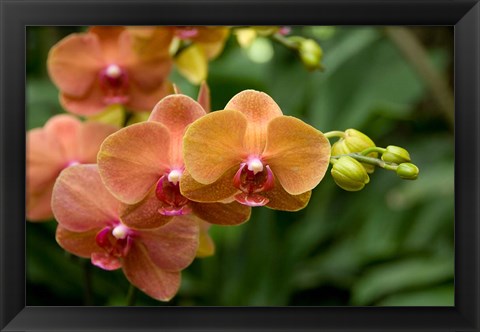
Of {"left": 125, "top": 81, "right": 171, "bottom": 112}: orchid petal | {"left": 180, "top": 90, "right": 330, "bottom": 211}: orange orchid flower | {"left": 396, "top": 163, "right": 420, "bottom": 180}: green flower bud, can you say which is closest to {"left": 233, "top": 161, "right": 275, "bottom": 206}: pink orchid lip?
{"left": 180, "top": 90, "right": 330, "bottom": 211}: orange orchid flower

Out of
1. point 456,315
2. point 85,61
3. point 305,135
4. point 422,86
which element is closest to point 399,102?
point 422,86

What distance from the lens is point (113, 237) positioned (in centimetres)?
68

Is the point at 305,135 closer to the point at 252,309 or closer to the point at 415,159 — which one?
the point at 252,309

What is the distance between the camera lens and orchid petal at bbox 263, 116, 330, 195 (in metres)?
0.60

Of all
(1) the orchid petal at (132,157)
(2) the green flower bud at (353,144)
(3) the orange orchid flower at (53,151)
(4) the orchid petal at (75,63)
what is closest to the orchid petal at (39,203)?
(3) the orange orchid flower at (53,151)

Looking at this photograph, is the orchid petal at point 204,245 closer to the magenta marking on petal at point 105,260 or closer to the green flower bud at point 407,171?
the magenta marking on petal at point 105,260

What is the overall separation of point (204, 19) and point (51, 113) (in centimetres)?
65

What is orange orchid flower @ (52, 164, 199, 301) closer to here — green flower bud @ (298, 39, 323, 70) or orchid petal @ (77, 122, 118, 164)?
orchid petal @ (77, 122, 118, 164)

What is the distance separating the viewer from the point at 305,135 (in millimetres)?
609

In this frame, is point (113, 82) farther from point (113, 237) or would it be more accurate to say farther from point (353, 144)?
point (353, 144)

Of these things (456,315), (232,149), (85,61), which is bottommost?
(456,315)

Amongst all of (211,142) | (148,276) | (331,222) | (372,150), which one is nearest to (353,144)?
(372,150)

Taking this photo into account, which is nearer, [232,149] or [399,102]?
[232,149]

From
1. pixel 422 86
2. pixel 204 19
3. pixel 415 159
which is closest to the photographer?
pixel 204 19
